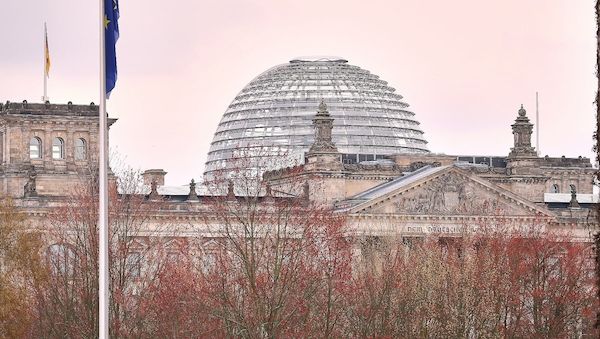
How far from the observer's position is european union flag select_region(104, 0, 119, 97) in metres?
54.7

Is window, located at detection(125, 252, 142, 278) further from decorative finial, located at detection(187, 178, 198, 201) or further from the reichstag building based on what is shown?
decorative finial, located at detection(187, 178, 198, 201)

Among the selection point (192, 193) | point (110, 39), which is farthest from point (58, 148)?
point (110, 39)

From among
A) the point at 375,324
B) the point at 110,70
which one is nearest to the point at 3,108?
the point at 375,324

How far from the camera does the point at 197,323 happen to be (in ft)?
287

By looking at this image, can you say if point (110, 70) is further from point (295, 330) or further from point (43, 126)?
point (43, 126)

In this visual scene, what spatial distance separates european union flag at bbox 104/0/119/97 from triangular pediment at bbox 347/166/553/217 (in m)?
76.9

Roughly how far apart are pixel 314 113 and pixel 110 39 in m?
114

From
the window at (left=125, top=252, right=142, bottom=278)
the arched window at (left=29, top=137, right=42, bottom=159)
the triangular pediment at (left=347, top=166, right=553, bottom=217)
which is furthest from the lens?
the triangular pediment at (left=347, top=166, right=553, bottom=217)

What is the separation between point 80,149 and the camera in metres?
126

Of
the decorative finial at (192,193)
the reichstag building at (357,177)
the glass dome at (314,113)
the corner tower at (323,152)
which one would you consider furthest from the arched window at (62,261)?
the glass dome at (314,113)

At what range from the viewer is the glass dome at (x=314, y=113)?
167 metres

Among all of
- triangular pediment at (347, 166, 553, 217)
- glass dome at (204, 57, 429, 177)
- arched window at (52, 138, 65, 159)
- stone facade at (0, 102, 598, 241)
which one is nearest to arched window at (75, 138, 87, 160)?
stone facade at (0, 102, 598, 241)

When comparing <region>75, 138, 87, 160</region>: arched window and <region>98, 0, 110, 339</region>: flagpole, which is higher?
<region>75, 138, 87, 160</region>: arched window

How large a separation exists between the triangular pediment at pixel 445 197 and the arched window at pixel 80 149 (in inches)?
628
